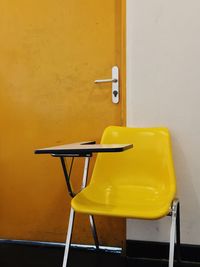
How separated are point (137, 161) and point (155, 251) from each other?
1.91ft

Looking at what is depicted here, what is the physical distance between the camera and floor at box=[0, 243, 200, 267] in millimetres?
1777

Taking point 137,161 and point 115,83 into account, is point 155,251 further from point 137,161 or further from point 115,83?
point 115,83

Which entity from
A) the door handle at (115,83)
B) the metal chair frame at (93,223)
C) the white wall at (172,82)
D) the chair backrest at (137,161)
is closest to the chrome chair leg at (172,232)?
the metal chair frame at (93,223)

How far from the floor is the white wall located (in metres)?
0.18

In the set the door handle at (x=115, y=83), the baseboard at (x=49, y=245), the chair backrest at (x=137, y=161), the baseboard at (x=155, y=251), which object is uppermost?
the door handle at (x=115, y=83)

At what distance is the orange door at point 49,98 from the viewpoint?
1.92m

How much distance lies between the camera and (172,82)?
172cm

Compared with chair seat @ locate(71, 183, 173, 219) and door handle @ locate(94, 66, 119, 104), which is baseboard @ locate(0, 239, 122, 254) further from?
door handle @ locate(94, 66, 119, 104)

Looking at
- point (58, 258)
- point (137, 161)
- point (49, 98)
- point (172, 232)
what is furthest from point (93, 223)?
point (49, 98)

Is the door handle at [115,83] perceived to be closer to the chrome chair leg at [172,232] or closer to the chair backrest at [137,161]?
the chair backrest at [137,161]

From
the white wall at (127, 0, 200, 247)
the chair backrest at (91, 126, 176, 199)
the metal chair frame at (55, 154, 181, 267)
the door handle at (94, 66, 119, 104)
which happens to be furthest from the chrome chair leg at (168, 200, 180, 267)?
Answer: the door handle at (94, 66, 119, 104)

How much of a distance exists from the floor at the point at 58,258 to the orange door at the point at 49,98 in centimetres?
9

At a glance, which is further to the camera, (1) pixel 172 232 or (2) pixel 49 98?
(2) pixel 49 98

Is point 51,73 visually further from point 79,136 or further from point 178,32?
point 178,32
